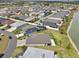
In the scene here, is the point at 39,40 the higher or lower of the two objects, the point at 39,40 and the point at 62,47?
the higher

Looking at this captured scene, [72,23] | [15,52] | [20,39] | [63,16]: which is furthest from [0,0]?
[15,52]

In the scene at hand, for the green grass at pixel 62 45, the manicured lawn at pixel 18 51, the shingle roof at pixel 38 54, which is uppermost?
the shingle roof at pixel 38 54

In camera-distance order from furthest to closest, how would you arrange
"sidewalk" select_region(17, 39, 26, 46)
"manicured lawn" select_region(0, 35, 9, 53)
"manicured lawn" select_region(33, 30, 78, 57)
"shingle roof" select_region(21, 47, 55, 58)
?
1. "sidewalk" select_region(17, 39, 26, 46)
2. "manicured lawn" select_region(0, 35, 9, 53)
3. "manicured lawn" select_region(33, 30, 78, 57)
4. "shingle roof" select_region(21, 47, 55, 58)

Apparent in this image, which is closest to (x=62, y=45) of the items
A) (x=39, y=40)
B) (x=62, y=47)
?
(x=62, y=47)

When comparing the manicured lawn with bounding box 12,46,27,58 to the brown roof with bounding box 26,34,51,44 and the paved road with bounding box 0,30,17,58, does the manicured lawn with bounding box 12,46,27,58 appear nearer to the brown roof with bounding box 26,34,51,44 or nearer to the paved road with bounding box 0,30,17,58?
the paved road with bounding box 0,30,17,58

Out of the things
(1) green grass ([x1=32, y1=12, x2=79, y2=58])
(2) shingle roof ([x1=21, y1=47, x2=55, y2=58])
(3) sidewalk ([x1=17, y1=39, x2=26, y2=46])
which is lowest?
(1) green grass ([x1=32, y1=12, x2=79, y2=58])

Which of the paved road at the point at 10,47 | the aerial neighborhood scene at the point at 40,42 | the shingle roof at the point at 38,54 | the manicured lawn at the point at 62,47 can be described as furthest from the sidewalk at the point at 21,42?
the shingle roof at the point at 38,54

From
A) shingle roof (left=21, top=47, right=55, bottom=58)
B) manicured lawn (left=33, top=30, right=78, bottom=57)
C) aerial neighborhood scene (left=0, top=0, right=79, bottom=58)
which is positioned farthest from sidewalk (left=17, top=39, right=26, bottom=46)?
shingle roof (left=21, top=47, right=55, bottom=58)

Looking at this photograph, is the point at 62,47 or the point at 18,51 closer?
the point at 18,51

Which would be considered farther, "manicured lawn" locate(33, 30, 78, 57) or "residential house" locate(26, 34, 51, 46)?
"residential house" locate(26, 34, 51, 46)

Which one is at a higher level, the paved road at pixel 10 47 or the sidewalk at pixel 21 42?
the paved road at pixel 10 47

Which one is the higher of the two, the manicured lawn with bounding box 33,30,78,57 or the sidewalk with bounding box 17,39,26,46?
the sidewalk with bounding box 17,39,26,46

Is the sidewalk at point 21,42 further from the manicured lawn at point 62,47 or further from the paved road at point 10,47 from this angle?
the manicured lawn at point 62,47

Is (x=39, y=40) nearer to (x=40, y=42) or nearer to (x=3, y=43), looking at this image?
(x=40, y=42)
